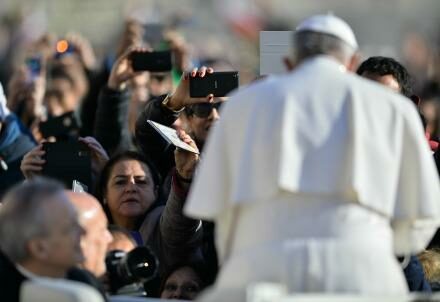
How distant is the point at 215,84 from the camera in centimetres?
970

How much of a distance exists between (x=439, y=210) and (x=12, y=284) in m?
1.84

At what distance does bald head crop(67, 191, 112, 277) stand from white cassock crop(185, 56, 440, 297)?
0.76 m

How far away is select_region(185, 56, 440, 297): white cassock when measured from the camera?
259 inches

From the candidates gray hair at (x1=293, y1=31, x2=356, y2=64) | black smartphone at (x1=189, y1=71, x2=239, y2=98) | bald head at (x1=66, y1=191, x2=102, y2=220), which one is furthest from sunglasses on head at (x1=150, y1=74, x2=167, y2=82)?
gray hair at (x1=293, y1=31, x2=356, y2=64)

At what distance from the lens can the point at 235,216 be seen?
6828mm

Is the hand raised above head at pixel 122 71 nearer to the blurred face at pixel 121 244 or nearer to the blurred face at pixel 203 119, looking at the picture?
the blurred face at pixel 203 119

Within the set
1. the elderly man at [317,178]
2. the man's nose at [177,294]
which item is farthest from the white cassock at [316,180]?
the man's nose at [177,294]

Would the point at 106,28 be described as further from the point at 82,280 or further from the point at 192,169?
the point at 82,280

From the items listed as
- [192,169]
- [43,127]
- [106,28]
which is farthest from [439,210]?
[106,28]

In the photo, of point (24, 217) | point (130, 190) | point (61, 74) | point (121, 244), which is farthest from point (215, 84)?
point (61, 74)

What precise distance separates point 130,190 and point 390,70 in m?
1.80

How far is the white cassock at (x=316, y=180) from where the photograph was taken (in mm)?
6570

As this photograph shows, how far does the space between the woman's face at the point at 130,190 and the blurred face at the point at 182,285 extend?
0.78 meters

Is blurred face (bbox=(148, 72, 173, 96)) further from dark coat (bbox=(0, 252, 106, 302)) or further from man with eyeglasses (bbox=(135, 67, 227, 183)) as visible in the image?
dark coat (bbox=(0, 252, 106, 302))
